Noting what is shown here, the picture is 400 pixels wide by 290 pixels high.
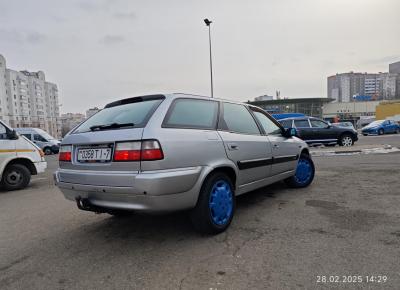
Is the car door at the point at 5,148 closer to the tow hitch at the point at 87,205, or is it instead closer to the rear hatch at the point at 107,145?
the rear hatch at the point at 107,145

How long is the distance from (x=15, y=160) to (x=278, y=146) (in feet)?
21.3

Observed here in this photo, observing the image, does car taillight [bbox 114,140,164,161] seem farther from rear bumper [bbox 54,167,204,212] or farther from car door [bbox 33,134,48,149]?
car door [bbox 33,134,48,149]

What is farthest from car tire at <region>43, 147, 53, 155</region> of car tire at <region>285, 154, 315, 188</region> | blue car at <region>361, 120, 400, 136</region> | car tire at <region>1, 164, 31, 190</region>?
blue car at <region>361, 120, 400, 136</region>

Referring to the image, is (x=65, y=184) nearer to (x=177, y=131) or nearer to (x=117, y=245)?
(x=117, y=245)

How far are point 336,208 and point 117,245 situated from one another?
121 inches

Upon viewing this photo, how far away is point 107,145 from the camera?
2.80m

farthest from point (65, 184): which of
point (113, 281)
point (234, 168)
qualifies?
point (234, 168)

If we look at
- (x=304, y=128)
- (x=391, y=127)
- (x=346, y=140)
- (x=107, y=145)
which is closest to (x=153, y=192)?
(x=107, y=145)

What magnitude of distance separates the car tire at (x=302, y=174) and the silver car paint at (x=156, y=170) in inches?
88.6

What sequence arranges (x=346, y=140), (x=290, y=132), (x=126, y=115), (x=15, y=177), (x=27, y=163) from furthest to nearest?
(x=346, y=140) → (x=27, y=163) → (x=15, y=177) → (x=290, y=132) → (x=126, y=115)

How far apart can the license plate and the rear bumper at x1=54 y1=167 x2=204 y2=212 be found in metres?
0.29

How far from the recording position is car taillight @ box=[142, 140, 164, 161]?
8.37 feet

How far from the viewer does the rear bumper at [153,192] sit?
2512 millimetres

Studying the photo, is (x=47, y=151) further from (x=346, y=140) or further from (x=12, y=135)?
(x=346, y=140)
